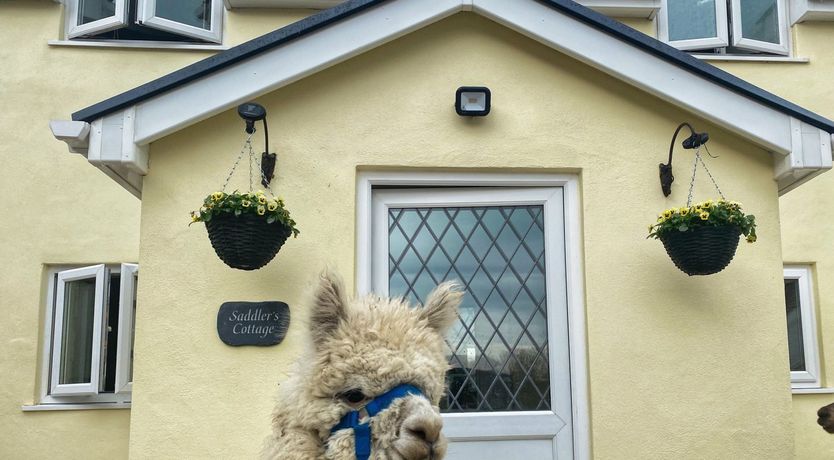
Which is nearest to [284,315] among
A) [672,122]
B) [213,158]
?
[213,158]

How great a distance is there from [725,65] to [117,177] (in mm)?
5963

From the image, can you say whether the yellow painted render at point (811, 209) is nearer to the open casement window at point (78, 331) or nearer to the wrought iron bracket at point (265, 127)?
the wrought iron bracket at point (265, 127)

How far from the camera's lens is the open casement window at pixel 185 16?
708 centimetres

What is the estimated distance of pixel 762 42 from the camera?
24.9 feet

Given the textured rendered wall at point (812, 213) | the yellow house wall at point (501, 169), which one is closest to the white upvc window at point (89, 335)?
the yellow house wall at point (501, 169)

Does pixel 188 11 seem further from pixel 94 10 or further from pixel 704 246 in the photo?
pixel 704 246

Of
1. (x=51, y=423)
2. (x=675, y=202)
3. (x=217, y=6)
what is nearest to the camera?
(x=675, y=202)

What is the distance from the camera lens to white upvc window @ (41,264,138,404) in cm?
664

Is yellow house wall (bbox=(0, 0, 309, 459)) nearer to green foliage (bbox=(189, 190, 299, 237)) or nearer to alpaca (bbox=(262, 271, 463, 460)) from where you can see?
green foliage (bbox=(189, 190, 299, 237))

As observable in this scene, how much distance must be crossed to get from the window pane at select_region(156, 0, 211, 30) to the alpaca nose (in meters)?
5.95

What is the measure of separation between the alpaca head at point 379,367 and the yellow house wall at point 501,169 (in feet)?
4.63

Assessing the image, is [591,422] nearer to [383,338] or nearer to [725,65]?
[383,338]

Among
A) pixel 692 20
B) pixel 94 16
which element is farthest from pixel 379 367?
pixel 692 20

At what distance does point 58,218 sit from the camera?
6.91 metres
